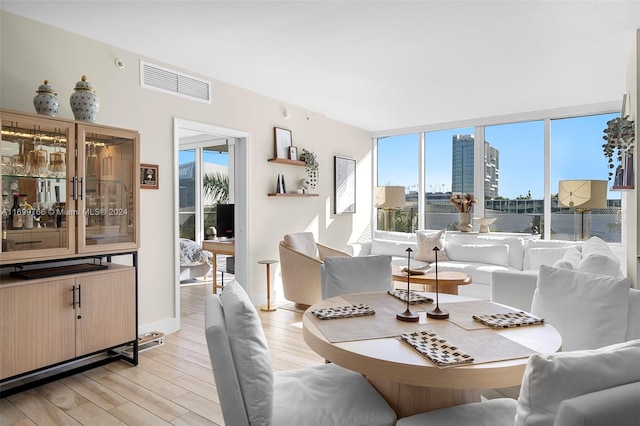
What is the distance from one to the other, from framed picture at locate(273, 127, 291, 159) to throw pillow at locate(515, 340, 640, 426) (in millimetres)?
4442

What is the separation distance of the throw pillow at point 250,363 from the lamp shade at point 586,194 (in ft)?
15.3

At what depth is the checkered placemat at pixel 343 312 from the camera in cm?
193

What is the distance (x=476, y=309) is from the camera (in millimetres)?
2082

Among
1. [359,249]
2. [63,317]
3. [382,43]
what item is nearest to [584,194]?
[359,249]

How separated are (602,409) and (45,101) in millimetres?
3329

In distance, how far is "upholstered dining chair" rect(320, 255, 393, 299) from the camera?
271cm

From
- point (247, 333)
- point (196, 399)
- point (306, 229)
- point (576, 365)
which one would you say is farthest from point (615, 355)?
point (306, 229)

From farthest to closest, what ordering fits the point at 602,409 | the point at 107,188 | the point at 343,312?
the point at 107,188
the point at 343,312
the point at 602,409

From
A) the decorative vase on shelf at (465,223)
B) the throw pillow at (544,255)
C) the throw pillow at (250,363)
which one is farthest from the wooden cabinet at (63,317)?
the decorative vase on shelf at (465,223)

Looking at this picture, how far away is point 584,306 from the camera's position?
2.01 meters

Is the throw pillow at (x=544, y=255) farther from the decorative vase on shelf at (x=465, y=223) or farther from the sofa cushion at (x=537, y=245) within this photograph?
the decorative vase on shelf at (x=465, y=223)

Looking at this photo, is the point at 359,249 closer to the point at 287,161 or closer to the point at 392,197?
the point at 392,197

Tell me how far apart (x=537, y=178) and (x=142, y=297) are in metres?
5.37

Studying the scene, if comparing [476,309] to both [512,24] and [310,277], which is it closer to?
[512,24]
